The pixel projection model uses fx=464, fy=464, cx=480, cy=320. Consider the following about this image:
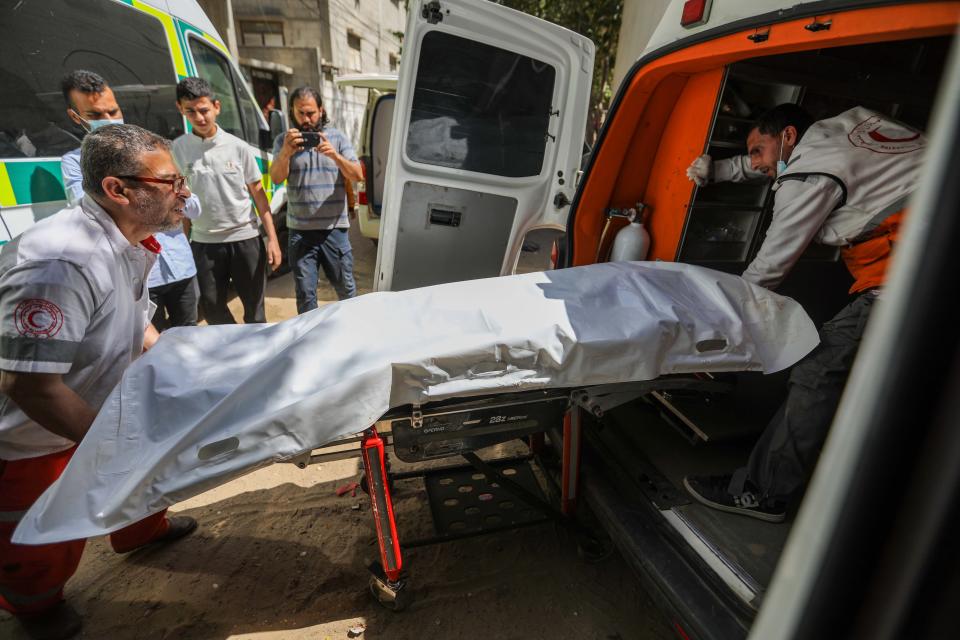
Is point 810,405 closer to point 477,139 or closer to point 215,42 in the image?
point 477,139

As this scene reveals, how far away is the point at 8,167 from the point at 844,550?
3.26 meters

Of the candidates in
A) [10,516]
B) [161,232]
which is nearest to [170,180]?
[161,232]

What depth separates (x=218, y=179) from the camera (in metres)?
2.98

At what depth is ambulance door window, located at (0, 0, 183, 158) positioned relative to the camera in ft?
7.47

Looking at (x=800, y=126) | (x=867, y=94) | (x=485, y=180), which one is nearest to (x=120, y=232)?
(x=485, y=180)

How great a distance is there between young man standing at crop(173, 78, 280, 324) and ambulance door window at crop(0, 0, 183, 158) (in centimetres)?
37

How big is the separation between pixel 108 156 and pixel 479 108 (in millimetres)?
1845

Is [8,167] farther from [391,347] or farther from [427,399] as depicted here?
[427,399]

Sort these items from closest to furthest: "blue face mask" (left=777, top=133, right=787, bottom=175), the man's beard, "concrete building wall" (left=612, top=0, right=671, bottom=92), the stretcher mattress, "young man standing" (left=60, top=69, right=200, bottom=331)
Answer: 1. the stretcher mattress
2. the man's beard
3. "blue face mask" (left=777, top=133, right=787, bottom=175)
4. "young man standing" (left=60, top=69, right=200, bottom=331)
5. "concrete building wall" (left=612, top=0, right=671, bottom=92)

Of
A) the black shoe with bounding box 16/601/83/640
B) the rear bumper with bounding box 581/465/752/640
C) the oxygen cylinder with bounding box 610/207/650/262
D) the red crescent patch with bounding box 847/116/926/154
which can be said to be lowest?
the black shoe with bounding box 16/601/83/640

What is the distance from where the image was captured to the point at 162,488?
1.23 metres

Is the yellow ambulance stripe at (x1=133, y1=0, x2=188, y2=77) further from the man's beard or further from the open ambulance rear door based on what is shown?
the man's beard

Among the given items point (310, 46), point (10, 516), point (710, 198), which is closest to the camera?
point (10, 516)

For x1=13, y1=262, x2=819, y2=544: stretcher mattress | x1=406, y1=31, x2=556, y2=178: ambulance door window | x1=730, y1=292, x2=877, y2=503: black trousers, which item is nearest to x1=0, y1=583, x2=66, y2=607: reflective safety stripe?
x1=13, y1=262, x2=819, y2=544: stretcher mattress
